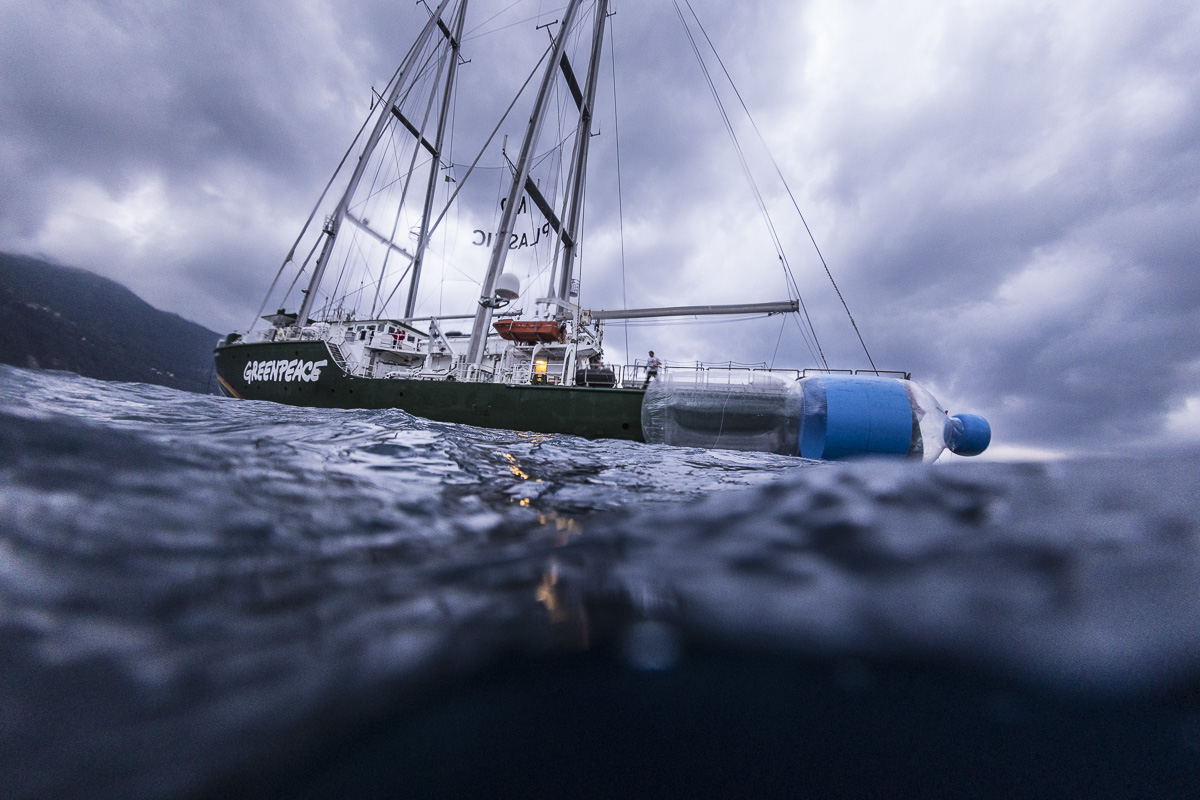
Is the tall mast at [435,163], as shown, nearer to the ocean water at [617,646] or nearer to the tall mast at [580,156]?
the tall mast at [580,156]

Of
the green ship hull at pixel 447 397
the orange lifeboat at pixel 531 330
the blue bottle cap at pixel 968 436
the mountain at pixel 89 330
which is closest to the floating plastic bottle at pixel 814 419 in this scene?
the blue bottle cap at pixel 968 436

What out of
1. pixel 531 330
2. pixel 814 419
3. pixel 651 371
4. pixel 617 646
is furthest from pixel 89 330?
pixel 617 646

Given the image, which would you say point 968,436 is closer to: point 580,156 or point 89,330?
point 580,156

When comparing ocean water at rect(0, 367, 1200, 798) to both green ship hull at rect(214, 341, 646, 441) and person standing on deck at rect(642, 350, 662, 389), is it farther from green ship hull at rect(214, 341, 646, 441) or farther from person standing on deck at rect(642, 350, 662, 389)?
person standing on deck at rect(642, 350, 662, 389)

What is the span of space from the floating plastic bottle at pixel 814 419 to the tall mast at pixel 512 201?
624cm

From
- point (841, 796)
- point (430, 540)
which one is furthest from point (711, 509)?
point (430, 540)

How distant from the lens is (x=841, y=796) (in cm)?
105

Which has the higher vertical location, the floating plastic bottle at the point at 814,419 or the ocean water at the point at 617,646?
the floating plastic bottle at the point at 814,419

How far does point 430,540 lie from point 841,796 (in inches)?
62.0

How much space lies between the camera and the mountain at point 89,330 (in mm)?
19909

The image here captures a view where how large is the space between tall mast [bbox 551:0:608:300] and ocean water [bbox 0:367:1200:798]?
54.2 ft

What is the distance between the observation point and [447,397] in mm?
11789

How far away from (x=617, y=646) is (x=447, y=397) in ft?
37.7

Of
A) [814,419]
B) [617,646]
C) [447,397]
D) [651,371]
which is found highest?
[651,371]
